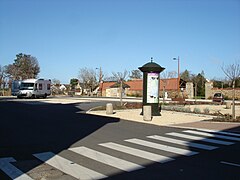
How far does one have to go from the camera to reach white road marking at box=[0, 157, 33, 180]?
5.52m

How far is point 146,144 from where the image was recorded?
9094 millimetres

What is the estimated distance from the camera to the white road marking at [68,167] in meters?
5.68

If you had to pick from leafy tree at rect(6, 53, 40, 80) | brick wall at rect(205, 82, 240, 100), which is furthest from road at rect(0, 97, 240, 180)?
leafy tree at rect(6, 53, 40, 80)

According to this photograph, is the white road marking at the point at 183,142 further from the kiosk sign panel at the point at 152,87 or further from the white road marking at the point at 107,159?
the kiosk sign panel at the point at 152,87

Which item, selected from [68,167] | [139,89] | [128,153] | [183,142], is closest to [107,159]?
[128,153]

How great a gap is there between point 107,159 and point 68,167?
1.14 metres

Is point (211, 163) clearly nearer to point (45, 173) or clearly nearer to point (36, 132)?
point (45, 173)

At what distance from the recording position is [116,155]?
7.46 m

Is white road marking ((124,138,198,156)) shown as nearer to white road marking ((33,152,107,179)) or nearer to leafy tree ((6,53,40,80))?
white road marking ((33,152,107,179))

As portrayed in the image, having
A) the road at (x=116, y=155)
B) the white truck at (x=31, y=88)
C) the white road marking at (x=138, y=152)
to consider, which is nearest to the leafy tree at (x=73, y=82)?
the white truck at (x=31, y=88)

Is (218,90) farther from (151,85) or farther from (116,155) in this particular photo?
(116,155)

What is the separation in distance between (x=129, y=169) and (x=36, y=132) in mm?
6127

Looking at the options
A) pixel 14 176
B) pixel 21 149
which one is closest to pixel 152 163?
pixel 14 176

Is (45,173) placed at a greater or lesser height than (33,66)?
lesser
